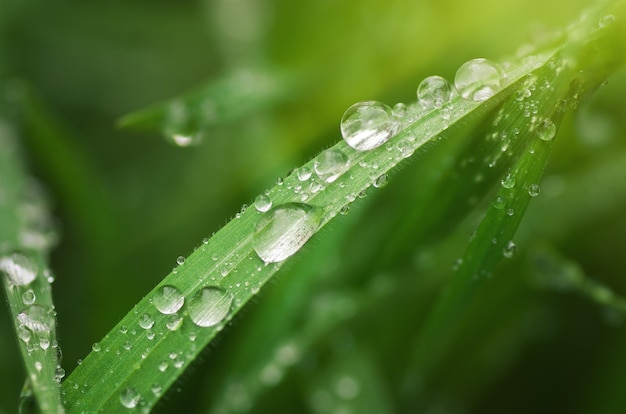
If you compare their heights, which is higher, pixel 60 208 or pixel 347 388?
pixel 60 208

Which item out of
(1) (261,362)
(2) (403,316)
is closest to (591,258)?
(2) (403,316)

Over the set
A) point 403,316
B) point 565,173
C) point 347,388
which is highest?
point 565,173

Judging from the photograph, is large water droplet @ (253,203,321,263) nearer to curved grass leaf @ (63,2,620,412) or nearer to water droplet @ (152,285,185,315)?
curved grass leaf @ (63,2,620,412)

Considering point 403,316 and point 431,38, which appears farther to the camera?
point 431,38

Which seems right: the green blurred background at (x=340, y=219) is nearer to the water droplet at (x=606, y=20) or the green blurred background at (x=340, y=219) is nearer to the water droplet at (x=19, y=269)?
the water droplet at (x=606, y=20)

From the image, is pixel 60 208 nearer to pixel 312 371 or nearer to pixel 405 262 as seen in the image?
pixel 312 371

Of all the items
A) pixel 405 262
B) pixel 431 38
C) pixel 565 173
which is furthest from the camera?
pixel 431 38

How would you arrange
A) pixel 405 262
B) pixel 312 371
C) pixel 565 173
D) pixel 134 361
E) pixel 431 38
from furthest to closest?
pixel 431 38
pixel 565 173
pixel 312 371
pixel 405 262
pixel 134 361
